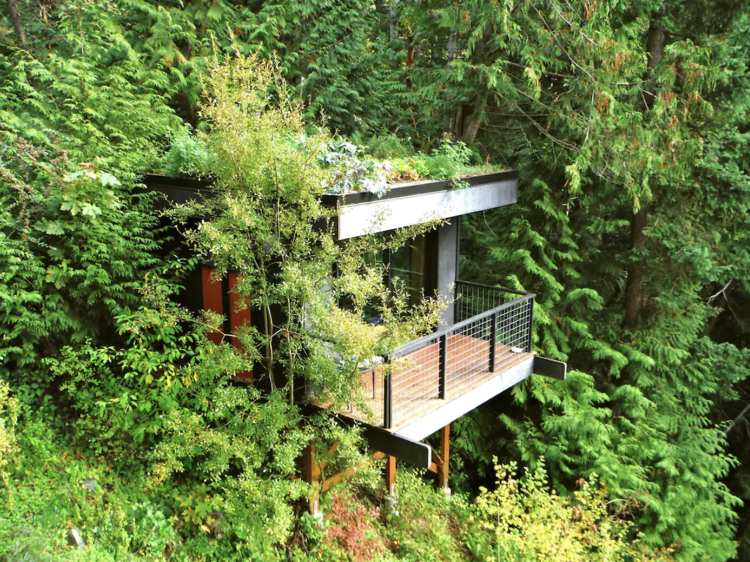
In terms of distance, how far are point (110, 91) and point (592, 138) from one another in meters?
7.92

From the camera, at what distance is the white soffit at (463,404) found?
7.09m

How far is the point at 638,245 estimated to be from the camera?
40.4ft

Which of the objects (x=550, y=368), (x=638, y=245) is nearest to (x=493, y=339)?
(x=550, y=368)

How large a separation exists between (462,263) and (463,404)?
645 centimetres

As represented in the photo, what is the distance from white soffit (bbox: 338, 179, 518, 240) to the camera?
6945 millimetres

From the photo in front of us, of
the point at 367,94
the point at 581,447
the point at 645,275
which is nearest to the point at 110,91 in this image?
the point at 367,94

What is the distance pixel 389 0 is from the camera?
1633 cm

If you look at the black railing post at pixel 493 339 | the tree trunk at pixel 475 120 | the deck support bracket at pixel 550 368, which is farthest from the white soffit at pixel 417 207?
the deck support bracket at pixel 550 368

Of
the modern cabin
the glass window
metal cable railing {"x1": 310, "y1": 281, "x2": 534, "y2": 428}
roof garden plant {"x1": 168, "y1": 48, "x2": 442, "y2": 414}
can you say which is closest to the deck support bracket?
the modern cabin

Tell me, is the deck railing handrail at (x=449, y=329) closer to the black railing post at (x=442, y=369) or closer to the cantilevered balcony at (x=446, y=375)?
the cantilevered balcony at (x=446, y=375)

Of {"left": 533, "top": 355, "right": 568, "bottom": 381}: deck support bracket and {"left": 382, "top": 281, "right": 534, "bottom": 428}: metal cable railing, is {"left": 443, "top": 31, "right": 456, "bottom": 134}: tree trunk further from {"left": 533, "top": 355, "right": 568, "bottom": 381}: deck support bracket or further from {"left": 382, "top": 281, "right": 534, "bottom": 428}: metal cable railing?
{"left": 533, "top": 355, "right": 568, "bottom": 381}: deck support bracket

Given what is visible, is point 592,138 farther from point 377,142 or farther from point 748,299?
point 748,299

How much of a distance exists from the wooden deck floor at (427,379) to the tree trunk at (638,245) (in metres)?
4.49

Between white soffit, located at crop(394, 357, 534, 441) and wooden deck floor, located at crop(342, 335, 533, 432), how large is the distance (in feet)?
0.20
